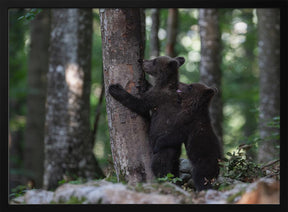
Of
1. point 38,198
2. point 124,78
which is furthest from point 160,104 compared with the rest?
point 38,198

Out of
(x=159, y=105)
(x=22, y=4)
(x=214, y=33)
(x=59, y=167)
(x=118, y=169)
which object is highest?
(x=214, y=33)

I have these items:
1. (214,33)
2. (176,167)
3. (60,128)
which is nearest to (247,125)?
(214,33)

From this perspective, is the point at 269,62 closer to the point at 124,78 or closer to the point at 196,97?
the point at 196,97

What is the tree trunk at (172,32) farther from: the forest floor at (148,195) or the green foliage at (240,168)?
the forest floor at (148,195)

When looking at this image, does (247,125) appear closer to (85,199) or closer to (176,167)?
(176,167)

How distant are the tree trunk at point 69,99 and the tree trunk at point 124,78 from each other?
4273 mm

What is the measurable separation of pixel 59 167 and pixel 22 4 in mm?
6058

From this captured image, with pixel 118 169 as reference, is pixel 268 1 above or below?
above

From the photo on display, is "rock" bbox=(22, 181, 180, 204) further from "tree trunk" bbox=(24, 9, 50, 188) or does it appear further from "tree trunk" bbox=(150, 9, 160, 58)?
"tree trunk" bbox=(24, 9, 50, 188)

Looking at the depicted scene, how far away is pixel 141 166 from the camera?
19.5ft

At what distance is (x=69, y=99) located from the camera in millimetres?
10164

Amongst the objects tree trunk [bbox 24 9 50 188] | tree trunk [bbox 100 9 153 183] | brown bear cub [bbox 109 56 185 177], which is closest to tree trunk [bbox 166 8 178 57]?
brown bear cub [bbox 109 56 185 177]

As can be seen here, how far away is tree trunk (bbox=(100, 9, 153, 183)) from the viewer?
583 centimetres

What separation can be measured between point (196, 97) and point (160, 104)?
76cm
